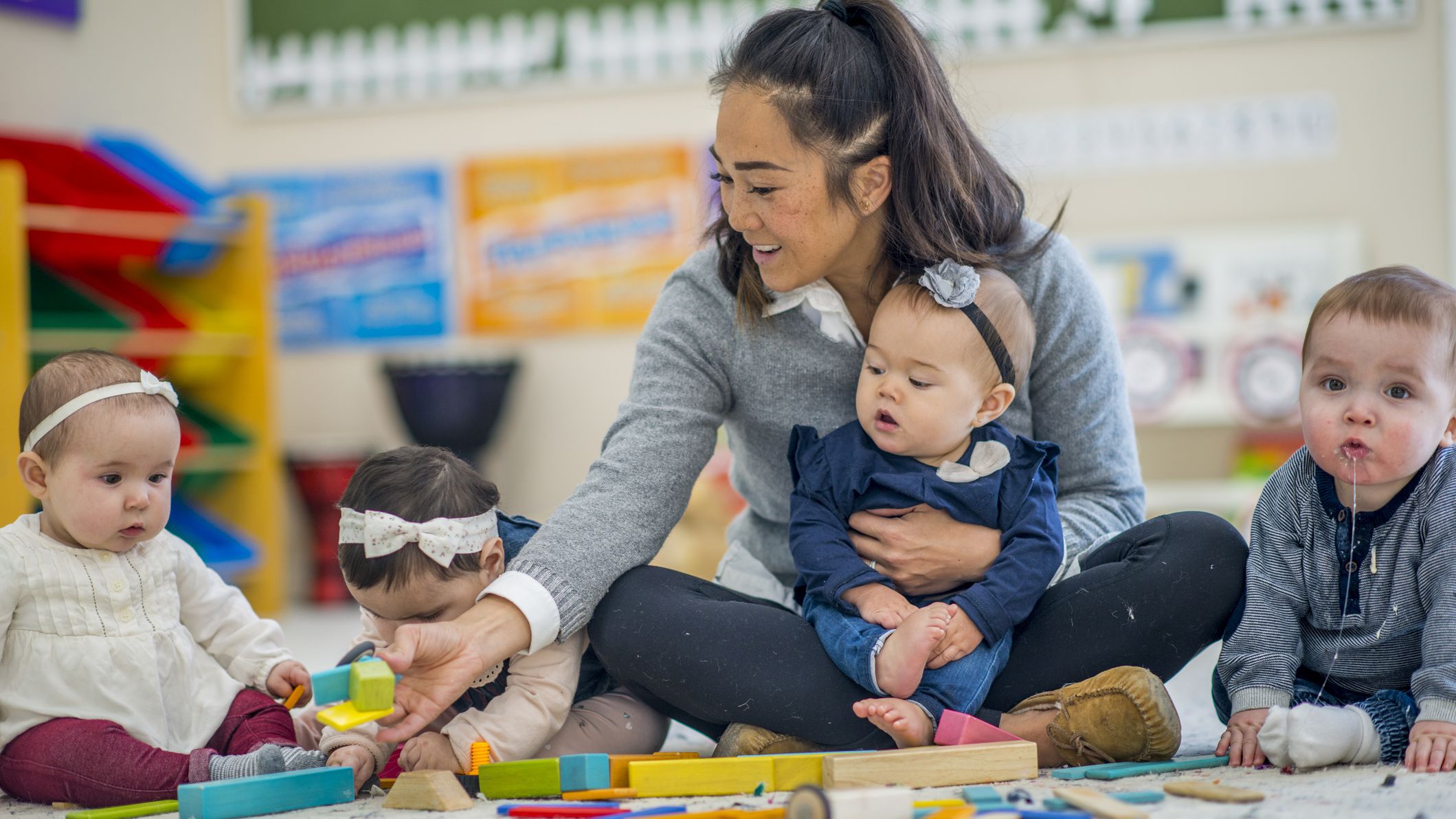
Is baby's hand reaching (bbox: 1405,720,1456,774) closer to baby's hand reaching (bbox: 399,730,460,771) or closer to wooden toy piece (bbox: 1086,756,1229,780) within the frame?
wooden toy piece (bbox: 1086,756,1229,780)

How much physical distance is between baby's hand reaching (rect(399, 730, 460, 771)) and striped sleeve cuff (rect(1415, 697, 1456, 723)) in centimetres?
94

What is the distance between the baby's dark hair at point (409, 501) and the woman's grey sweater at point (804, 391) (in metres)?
0.16

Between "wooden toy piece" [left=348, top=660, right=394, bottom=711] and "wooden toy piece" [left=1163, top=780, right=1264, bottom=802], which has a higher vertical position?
"wooden toy piece" [left=348, top=660, right=394, bottom=711]

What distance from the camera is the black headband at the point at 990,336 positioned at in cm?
142

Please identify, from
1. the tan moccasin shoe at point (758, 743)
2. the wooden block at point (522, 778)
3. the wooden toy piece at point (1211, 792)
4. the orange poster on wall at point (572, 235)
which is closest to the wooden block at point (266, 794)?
the wooden block at point (522, 778)

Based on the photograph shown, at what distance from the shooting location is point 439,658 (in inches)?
49.2

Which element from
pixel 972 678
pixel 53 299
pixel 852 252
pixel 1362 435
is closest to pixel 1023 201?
pixel 852 252

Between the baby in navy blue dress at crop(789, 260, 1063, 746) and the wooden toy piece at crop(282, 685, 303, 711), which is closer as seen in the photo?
the baby in navy blue dress at crop(789, 260, 1063, 746)

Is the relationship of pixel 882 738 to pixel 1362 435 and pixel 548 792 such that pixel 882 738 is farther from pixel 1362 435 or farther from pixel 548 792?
pixel 1362 435

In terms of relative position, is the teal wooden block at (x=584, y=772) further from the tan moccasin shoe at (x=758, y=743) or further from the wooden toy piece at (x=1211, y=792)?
the wooden toy piece at (x=1211, y=792)

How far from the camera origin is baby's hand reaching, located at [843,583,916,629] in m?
1.33

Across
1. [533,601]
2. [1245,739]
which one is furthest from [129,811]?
[1245,739]

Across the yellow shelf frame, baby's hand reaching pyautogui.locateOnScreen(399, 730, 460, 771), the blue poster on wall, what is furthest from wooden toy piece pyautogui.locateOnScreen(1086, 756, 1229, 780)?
the blue poster on wall

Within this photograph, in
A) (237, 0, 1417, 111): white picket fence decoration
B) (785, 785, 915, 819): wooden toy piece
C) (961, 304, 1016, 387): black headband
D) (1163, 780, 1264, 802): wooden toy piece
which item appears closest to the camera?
(785, 785, 915, 819): wooden toy piece
